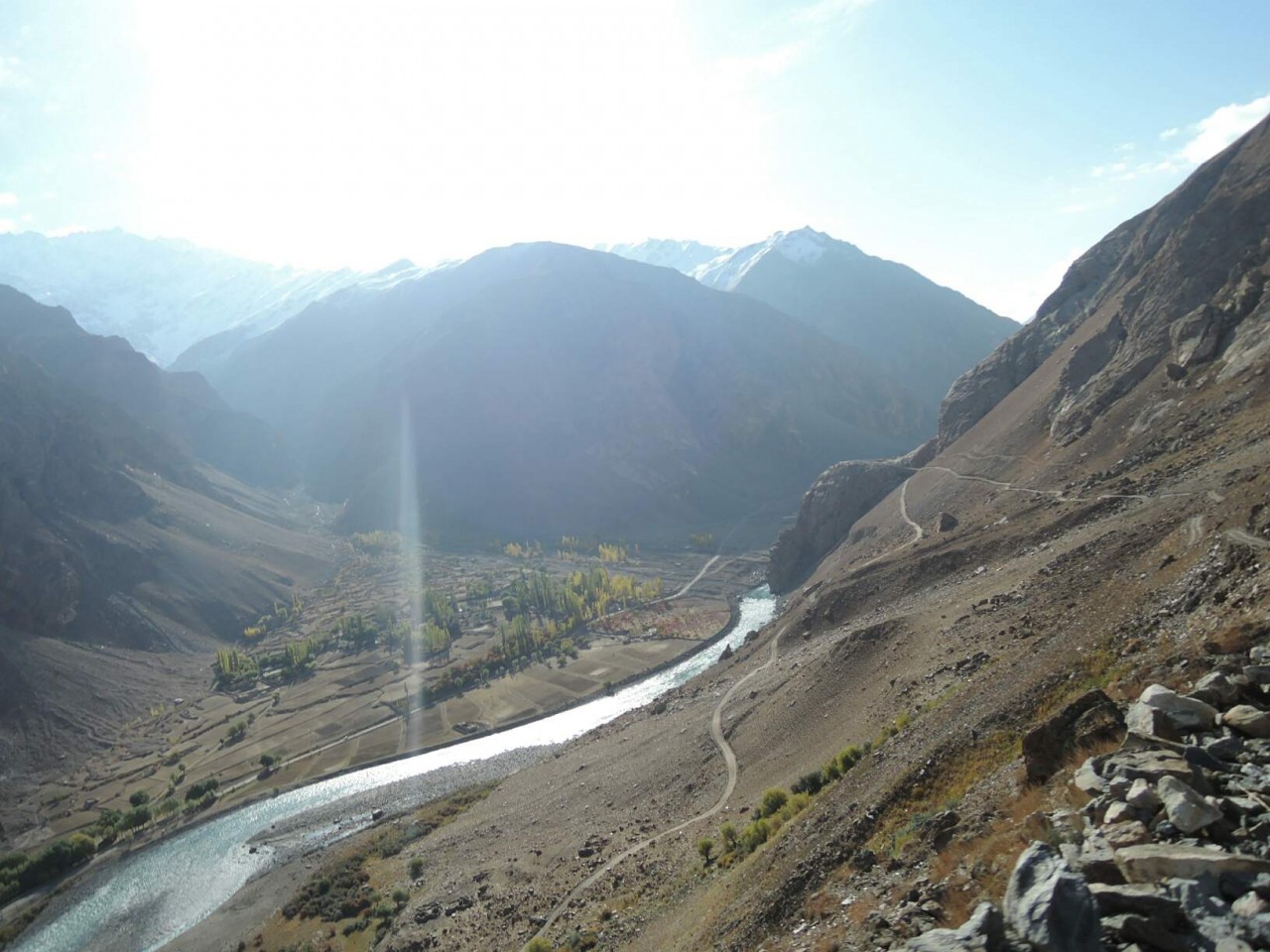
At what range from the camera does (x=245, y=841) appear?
64438 mm

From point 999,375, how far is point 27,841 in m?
115

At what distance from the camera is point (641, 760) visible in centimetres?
4609

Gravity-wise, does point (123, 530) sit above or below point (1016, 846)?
above

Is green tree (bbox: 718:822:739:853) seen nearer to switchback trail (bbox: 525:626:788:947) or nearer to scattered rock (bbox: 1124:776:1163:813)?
switchback trail (bbox: 525:626:788:947)

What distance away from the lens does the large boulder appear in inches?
330

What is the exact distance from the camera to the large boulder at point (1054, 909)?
838cm

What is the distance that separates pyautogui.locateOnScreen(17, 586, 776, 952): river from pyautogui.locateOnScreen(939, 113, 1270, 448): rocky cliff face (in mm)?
54046

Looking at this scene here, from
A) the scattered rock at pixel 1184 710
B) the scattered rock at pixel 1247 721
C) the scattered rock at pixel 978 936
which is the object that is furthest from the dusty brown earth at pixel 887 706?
the scattered rock at pixel 1247 721

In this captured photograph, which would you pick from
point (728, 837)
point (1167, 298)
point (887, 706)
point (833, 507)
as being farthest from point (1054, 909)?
point (833, 507)

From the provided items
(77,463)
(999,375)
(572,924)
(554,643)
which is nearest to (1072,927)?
(572,924)

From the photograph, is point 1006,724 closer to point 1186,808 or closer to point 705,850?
point 1186,808

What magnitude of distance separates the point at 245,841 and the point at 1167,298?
9298 cm

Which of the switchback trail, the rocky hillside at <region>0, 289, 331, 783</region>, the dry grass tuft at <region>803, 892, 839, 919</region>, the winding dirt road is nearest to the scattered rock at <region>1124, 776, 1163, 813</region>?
the dry grass tuft at <region>803, 892, 839, 919</region>

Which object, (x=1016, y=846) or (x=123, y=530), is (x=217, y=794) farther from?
(x=123, y=530)
